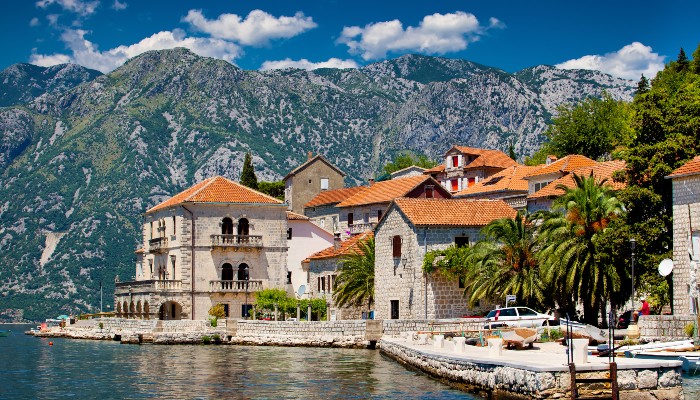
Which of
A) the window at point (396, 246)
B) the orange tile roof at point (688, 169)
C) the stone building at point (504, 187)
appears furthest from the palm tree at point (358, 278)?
the orange tile roof at point (688, 169)

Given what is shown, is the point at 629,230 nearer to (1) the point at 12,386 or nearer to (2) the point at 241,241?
(1) the point at 12,386

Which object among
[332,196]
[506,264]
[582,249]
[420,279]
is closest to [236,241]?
[420,279]

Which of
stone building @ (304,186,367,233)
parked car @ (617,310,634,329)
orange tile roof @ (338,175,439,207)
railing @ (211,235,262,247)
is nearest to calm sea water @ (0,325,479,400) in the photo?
parked car @ (617,310,634,329)

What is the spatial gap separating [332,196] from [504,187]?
2254 cm

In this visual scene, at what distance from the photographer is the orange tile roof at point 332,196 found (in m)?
95.3

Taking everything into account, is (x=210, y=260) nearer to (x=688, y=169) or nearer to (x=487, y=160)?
(x=487, y=160)

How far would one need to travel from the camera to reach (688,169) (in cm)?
4031

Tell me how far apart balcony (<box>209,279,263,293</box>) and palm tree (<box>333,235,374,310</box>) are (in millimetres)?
10659

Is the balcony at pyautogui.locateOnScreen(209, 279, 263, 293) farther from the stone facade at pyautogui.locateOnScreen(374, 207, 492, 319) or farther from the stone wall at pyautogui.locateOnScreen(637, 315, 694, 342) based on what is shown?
the stone wall at pyautogui.locateOnScreen(637, 315, 694, 342)

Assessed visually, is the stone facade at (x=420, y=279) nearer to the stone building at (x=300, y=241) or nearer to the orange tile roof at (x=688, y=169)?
the orange tile roof at (x=688, y=169)

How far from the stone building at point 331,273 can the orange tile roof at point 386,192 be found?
8.07 metres

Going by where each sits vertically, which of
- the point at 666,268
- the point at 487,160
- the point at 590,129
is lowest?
the point at 666,268

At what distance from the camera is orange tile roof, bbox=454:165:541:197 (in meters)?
80.1

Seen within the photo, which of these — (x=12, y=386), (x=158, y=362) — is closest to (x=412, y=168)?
(x=158, y=362)
